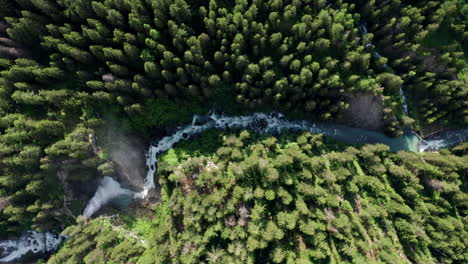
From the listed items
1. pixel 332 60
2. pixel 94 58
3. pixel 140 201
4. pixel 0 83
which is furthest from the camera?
pixel 140 201

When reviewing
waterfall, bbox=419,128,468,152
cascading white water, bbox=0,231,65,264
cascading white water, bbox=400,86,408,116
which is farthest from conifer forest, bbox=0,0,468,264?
waterfall, bbox=419,128,468,152

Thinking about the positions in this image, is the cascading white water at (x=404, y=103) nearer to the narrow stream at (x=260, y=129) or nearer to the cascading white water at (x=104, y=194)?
the narrow stream at (x=260, y=129)

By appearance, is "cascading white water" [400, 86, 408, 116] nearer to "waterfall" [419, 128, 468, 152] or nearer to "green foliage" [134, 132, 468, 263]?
"waterfall" [419, 128, 468, 152]

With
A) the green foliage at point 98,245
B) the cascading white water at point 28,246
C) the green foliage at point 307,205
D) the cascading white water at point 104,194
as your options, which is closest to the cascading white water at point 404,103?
the green foliage at point 307,205

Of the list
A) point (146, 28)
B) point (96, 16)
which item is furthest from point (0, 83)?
point (146, 28)

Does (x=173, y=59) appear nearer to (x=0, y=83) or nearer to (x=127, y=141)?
(x=127, y=141)

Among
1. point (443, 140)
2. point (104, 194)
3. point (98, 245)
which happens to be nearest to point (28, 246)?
point (98, 245)

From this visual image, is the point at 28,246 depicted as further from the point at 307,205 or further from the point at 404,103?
the point at 404,103
